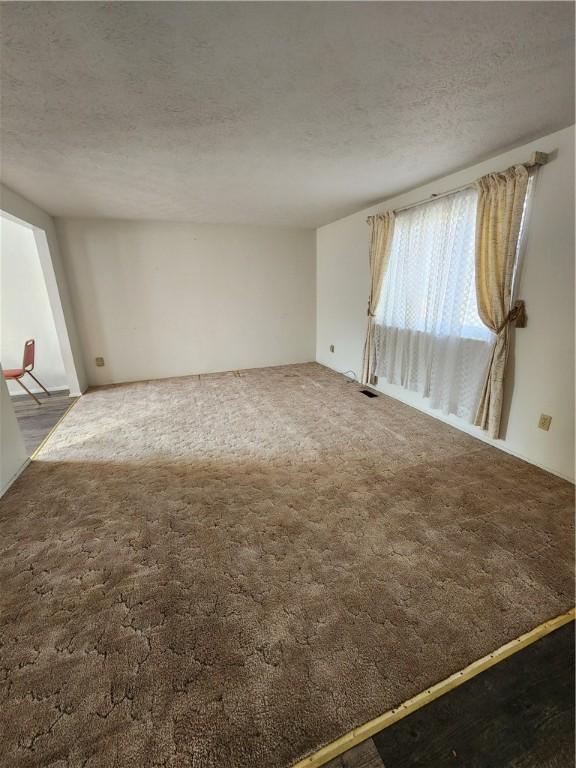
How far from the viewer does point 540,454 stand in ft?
7.73

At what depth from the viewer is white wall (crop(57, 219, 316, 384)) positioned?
4.22 m

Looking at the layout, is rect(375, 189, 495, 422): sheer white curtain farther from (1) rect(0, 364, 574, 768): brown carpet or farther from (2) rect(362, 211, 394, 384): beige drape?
(1) rect(0, 364, 574, 768): brown carpet

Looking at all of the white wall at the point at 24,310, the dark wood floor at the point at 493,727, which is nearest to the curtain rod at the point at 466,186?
the dark wood floor at the point at 493,727

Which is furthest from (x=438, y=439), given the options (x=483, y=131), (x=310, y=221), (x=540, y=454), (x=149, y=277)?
(x=149, y=277)

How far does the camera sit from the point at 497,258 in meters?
2.36

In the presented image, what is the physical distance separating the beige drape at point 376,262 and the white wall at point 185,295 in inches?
64.2

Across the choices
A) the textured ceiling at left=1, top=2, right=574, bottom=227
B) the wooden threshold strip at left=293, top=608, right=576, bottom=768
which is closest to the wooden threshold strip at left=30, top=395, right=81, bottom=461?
the textured ceiling at left=1, top=2, right=574, bottom=227

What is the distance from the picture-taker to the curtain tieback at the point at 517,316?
7.62 ft

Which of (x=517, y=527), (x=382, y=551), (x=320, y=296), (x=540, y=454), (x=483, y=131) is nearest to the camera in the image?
(x=382, y=551)

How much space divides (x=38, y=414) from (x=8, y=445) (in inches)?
59.4

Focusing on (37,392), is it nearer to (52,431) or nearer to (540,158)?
(52,431)

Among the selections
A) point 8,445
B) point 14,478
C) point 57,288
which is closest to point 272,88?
point 8,445

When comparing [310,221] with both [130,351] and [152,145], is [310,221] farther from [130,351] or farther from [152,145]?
[130,351]

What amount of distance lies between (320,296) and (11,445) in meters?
4.29
